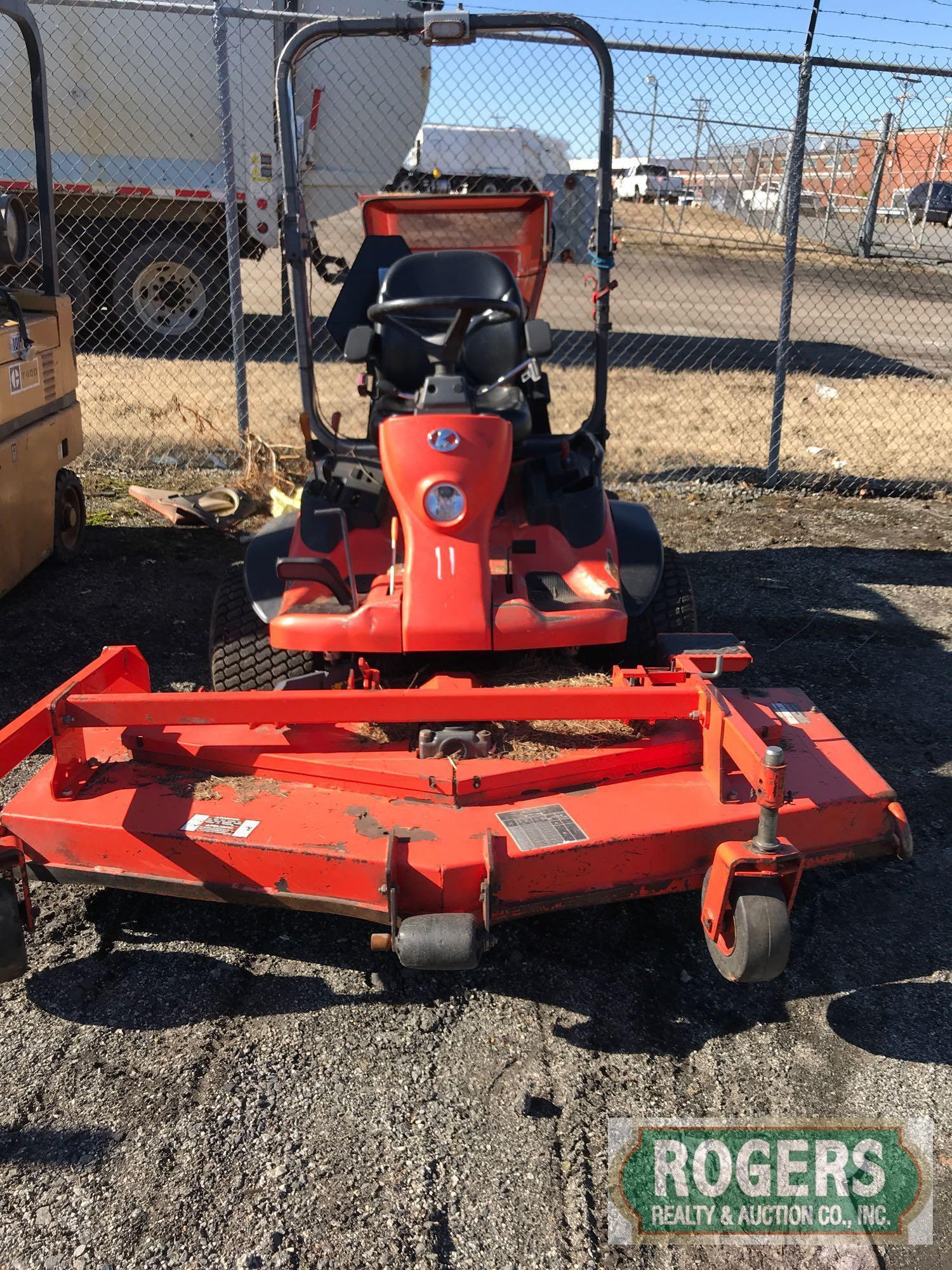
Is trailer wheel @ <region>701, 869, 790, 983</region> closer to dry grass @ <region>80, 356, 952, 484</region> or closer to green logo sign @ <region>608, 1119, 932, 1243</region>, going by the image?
green logo sign @ <region>608, 1119, 932, 1243</region>

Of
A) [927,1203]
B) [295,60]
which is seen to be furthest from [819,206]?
[927,1203]

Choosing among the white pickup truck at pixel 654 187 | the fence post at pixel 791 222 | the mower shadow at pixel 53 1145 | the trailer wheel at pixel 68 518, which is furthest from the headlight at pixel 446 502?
the white pickup truck at pixel 654 187

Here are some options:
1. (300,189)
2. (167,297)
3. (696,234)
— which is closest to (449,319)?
(300,189)

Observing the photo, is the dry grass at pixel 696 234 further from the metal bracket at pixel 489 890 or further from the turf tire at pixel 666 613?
the metal bracket at pixel 489 890

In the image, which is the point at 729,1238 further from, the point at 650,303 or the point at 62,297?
the point at 650,303

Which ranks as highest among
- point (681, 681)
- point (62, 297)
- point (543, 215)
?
point (543, 215)

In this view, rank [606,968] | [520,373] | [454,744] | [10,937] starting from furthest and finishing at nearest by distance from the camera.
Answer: [520,373] < [454,744] < [606,968] < [10,937]

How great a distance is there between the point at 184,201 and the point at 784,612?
25.1 feet

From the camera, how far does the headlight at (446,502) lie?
3.16 metres

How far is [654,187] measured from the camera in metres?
22.8

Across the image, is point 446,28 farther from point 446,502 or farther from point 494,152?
point 494,152

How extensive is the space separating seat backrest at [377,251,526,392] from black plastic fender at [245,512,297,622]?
69 cm

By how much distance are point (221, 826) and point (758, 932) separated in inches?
50.7

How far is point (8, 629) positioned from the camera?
4914 millimetres
